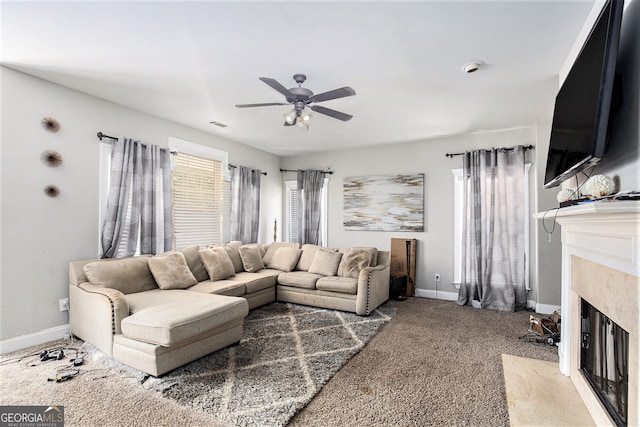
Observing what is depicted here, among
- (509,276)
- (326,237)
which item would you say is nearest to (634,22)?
(509,276)

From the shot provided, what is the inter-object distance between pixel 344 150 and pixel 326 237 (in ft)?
5.72

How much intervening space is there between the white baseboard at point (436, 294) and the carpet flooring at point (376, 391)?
1678 millimetres

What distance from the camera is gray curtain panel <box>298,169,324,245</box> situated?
611 centimetres

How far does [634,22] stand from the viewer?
1525mm

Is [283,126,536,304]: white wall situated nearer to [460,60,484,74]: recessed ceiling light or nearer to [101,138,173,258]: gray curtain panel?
[460,60,484,74]: recessed ceiling light

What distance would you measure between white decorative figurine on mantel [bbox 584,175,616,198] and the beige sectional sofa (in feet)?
9.04

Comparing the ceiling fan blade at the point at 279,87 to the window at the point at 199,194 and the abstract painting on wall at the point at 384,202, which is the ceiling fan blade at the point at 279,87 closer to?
the window at the point at 199,194

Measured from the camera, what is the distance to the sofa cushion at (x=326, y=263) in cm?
471

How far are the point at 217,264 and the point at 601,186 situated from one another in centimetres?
396

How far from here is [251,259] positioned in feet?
16.1

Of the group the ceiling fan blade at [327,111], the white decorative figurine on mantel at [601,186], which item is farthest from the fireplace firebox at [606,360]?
the ceiling fan blade at [327,111]

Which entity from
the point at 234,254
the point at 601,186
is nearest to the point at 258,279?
the point at 234,254

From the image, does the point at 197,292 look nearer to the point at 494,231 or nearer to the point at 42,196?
the point at 42,196

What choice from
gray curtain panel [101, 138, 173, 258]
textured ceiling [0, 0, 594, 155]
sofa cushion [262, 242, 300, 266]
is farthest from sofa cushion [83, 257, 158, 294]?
sofa cushion [262, 242, 300, 266]
